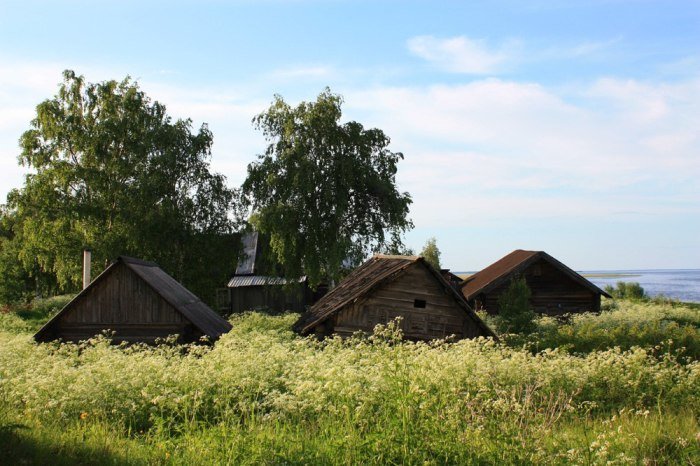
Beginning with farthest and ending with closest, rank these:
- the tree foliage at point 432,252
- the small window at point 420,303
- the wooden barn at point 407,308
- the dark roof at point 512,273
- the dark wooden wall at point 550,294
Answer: the tree foliage at point 432,252 → the dark wooden wall at point 550,294 → the dark roof at point 512,273 → the small window at point 420,303 → the wooden barn at point 407,308

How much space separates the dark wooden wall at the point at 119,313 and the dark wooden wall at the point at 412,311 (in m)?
5.00

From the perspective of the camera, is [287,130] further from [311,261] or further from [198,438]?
[198,438]

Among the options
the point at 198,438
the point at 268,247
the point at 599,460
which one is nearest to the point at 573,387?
the point at 599,460

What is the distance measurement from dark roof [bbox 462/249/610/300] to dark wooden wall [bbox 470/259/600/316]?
0.44 metres

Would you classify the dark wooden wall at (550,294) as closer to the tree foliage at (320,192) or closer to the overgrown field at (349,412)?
the tree foliage at (320,192)

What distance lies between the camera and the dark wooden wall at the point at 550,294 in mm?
34906

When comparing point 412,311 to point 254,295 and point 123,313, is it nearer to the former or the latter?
point 123,313

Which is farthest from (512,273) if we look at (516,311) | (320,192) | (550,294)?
(320,192)

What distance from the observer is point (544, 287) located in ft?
116

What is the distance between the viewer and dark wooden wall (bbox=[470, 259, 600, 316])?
34.9 m

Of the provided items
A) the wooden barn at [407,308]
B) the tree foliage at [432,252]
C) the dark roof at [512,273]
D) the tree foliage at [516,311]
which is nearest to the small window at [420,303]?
the wooden barn at [407,308]

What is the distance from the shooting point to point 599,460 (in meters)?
6.57

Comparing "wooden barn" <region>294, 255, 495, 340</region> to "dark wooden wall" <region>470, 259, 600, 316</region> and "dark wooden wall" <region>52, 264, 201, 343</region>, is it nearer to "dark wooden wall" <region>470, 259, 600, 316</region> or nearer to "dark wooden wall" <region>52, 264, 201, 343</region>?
"dark wooden wall" <region>52, 264, 201, 343</region>

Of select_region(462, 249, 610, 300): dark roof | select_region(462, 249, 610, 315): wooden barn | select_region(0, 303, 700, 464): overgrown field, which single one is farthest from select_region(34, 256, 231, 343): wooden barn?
select_region(462, 249, 610, 315): wooden barn
